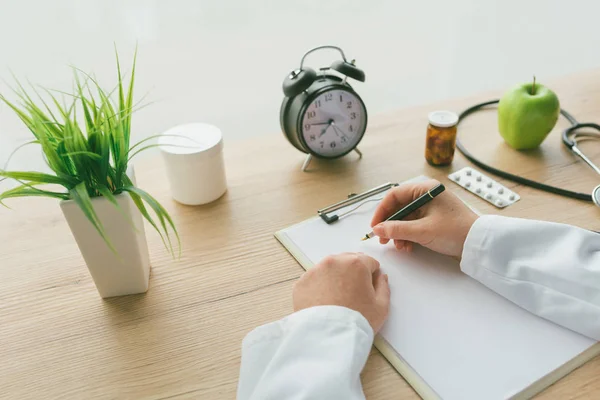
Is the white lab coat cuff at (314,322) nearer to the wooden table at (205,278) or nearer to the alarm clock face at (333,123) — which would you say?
the wooden table at (205,278)

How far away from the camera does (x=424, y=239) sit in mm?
721

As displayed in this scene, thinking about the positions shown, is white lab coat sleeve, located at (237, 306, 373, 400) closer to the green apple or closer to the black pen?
the black pen

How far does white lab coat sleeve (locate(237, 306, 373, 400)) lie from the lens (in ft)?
1.76

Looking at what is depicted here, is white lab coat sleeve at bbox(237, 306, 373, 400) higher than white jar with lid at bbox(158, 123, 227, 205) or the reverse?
the reverse

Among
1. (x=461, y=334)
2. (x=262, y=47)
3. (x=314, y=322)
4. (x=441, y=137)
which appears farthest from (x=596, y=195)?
(x=262, y=47)

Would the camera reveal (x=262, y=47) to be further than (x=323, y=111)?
Yes

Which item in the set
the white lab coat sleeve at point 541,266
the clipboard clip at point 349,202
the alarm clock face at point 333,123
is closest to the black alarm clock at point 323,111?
the alarm clock face at point 333,123

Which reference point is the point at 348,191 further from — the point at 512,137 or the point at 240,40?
the point at 240,40

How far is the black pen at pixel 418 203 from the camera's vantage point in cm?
74

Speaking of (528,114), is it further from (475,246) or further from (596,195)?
(475,246)

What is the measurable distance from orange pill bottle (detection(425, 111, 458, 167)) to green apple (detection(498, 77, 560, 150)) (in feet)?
0.41

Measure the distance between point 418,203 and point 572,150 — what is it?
0.42 metres

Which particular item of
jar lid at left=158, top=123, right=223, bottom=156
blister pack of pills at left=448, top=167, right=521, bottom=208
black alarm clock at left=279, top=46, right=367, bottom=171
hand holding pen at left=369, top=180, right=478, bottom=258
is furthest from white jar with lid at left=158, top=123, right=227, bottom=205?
blister pack of pills at left=448, top=167, right=521, bottom=208

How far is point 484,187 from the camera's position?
885mm
